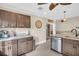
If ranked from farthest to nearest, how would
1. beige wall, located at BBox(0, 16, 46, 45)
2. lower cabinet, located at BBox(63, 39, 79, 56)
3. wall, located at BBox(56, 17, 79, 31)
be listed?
lower cabinet, located at BBox(63, 39, 79, 56) < beige wall, located at BBox(0, 16, 46, 45) < wall, located at BBox(56, 17, 79, 31)

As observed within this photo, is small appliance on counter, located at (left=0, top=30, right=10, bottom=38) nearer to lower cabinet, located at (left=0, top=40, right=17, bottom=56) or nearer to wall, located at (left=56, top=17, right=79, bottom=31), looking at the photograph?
lower cabinet, located at (left=0, top=40, right=17, bottom=56)

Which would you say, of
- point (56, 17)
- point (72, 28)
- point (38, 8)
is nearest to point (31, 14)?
point (38, 8)

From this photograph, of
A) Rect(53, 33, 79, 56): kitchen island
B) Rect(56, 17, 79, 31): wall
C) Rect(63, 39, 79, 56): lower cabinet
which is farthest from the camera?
Rect(63, 39, 79, 56): lower cabinet

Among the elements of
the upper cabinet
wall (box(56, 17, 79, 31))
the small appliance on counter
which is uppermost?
the upper cabinet

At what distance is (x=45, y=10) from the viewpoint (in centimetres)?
152

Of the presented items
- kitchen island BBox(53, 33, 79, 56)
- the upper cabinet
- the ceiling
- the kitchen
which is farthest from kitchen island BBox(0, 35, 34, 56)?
kitchen island BBox(53, 33, 79, 56)

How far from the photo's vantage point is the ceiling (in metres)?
1.34

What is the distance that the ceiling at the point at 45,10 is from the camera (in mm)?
1338

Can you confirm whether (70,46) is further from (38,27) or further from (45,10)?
(45,10)

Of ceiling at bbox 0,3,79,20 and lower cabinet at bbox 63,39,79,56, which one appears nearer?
ceiling at bbox 0,3,79,20

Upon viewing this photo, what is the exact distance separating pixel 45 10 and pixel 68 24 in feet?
1.46

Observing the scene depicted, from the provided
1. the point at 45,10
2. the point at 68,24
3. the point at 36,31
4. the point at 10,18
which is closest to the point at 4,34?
the point at 10,18

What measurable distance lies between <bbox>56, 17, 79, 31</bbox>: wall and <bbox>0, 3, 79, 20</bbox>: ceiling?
0.21 feet

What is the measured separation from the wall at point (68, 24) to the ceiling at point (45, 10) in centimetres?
6
